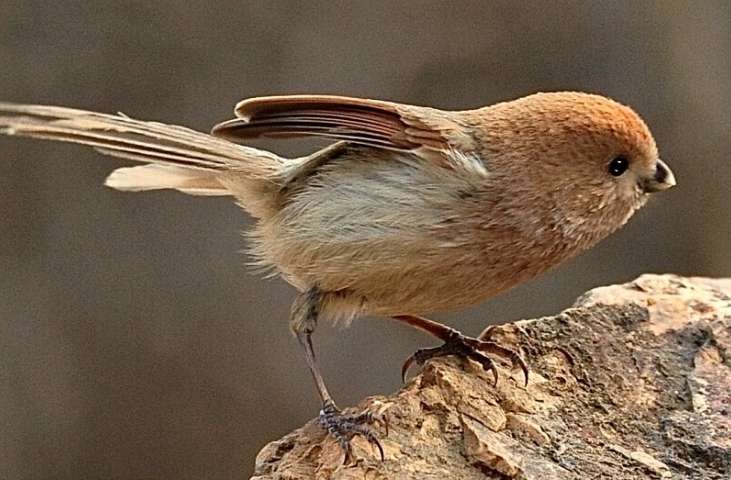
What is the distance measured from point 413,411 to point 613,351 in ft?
2.05

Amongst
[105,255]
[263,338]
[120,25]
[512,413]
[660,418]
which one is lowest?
[660,418]

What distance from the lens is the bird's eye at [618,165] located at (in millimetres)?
2768

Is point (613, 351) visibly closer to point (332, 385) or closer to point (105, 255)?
point (332, 385)

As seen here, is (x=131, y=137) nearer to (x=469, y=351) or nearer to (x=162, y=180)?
(x=162, y=180)

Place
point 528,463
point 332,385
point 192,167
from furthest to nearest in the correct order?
1. point 332,385
2. point 192,167
3. point 528,463

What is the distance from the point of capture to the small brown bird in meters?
2.62

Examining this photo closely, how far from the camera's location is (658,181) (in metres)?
2.88

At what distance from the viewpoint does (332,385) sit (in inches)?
190

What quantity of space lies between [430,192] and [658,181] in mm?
634

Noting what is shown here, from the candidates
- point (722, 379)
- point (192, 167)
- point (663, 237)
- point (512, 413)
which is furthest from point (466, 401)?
point (663, 237)

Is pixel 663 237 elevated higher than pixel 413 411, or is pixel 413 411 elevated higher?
pixel 663 237

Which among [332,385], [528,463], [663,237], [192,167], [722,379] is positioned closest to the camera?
[528,463]

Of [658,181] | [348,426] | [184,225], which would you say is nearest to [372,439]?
[348,426]

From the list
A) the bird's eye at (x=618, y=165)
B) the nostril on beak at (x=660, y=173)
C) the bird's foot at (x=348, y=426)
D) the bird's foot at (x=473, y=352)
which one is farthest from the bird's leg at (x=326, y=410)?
the nostril on beak at (x=660, y=173)
